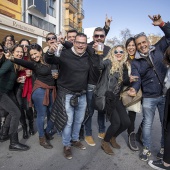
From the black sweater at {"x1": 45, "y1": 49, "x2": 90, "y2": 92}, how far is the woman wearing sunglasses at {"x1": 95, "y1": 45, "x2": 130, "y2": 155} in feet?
1.11

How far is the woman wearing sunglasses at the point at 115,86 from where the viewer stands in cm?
341

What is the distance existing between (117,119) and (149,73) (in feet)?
3.28

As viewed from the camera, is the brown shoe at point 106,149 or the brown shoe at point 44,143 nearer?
the brown shoe at point 106,149

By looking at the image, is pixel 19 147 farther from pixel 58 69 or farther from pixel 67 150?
pixel 58 69

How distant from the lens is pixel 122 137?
438 centimetres

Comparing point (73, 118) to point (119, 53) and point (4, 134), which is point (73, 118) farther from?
point (4, 134)

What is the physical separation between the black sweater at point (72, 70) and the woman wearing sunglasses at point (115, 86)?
0.34 m

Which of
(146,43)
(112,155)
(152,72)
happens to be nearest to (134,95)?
(152,72)

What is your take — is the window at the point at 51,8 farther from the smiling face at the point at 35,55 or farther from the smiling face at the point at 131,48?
the smiling face at the point at 131,48

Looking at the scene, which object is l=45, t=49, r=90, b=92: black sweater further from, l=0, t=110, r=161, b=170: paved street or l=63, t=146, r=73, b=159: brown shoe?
l=0, t=110, r=161, b=170: paved street

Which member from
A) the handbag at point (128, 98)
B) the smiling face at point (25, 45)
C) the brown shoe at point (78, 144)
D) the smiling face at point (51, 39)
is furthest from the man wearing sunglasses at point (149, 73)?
the smiling face at point (25, 45)

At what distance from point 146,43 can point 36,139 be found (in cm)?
294

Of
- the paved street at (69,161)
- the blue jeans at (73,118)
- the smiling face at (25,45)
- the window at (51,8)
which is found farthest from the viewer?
the window at (51,8)

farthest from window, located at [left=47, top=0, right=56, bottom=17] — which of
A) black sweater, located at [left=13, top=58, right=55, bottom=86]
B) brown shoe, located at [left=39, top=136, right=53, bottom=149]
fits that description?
brown shoe, located at [left=39, top=136, right=53, bottom=149]
